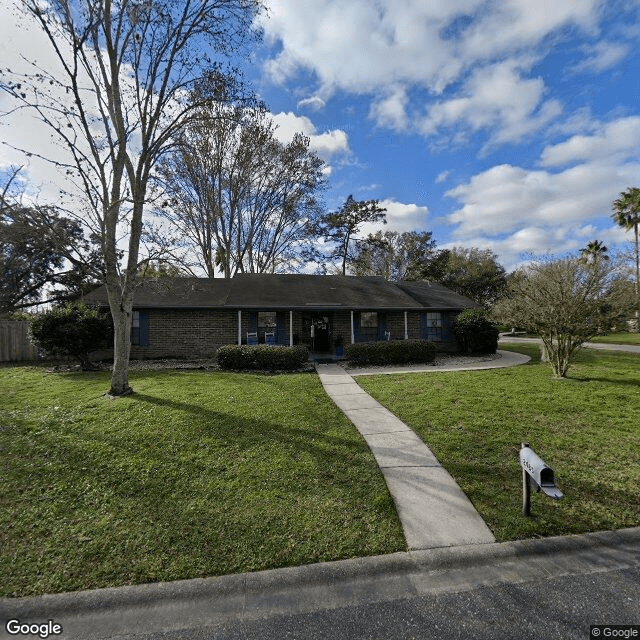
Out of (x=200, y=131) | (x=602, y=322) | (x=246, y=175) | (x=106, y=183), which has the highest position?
(x=200, y=131)

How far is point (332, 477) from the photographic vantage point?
3.97 m

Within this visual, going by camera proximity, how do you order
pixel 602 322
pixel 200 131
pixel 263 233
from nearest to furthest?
pixel 602 322, pixel 200 131, pixel 263 233

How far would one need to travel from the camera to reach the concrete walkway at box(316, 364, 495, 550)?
9.75 feet

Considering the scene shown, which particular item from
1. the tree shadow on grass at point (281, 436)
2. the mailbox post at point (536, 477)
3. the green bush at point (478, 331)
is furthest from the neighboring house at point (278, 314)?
the mailbox post at point (536, 477)

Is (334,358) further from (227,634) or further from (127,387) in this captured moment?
(227,634)

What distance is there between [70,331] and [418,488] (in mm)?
12203

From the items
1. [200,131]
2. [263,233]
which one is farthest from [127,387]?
[263,233]

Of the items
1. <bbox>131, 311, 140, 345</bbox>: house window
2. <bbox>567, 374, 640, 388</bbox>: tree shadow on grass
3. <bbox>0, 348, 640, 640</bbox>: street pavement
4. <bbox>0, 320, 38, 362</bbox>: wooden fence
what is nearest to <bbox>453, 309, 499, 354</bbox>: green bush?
<bbox>567, 374, 640, 388</bbox>: tree shadow on grass

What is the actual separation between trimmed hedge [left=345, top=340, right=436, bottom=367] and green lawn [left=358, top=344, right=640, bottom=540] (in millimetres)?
2956

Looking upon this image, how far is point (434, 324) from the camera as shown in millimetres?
16922

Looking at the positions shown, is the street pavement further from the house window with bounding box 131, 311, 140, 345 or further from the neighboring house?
the house window with bounding box 131, 311, 140, 345

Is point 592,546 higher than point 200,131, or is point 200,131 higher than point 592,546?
point 200,131

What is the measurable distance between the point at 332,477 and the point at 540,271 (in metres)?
9.31

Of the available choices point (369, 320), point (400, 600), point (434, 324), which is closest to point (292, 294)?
point (369, 320)
